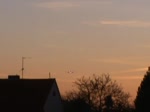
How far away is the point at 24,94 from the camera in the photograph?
7125cm

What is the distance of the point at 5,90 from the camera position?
7238 centimetres

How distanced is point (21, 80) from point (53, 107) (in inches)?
183

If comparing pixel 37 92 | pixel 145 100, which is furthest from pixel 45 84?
pixel 145 100

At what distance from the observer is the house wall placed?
7143 centimetres

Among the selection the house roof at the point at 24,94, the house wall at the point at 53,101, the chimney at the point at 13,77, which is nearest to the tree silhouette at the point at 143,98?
the house roof at the point at 24,94

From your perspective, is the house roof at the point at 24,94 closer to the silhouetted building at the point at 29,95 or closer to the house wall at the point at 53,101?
the silhouetted building at the point at 29,95

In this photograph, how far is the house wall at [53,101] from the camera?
71.4 m

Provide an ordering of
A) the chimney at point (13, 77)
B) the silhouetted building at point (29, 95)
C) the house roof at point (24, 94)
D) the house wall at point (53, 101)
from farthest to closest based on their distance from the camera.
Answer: the chimney at point (13, 77), the house wall at point (53, 101), the silhouetted building at point (29, 95), the house roof at point (24, 94)

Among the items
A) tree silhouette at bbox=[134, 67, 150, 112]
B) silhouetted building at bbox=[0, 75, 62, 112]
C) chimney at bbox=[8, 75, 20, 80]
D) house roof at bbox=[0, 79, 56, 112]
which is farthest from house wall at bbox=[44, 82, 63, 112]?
tree silhouette at bbox=[134, 67, 150, 112]

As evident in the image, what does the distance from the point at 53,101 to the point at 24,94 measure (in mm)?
3877

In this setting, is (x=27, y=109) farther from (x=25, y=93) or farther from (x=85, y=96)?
(x=85, y=96)

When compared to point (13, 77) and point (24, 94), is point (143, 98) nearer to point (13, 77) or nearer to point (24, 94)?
point (24, 94)

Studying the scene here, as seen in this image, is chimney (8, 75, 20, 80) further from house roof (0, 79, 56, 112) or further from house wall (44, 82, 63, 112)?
house wall (44, 82, 63, 112)

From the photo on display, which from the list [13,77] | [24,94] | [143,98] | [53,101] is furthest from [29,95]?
[143,98]
